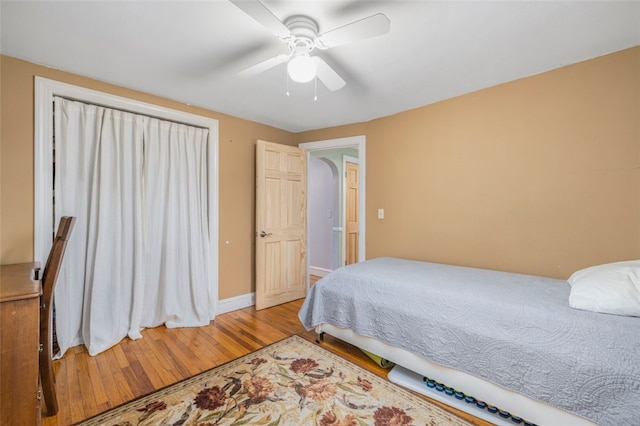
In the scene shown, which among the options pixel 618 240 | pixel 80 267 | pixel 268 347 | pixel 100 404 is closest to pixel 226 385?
pixel 268 347

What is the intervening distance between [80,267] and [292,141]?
2.81 m

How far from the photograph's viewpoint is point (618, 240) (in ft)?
6.39

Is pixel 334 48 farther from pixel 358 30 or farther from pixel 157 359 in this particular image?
pixel 157 359

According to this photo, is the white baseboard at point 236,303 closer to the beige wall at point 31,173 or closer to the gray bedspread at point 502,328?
the beige wall at point 31,173

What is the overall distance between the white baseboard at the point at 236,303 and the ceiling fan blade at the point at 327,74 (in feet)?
8.73

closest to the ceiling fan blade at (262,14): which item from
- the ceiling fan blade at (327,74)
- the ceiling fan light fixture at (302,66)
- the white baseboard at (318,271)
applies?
the ceiling fan light fixture at (302,66)

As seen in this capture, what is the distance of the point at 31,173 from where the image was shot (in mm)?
2135

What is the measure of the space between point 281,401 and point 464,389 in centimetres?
114

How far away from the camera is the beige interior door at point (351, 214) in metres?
4.85

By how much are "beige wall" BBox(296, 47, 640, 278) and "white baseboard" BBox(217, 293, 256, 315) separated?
1807mm

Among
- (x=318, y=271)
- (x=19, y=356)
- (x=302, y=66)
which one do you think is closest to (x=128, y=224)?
(x=19, y=356)

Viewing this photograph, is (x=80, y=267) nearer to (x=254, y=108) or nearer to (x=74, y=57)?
(x=74, y=57)

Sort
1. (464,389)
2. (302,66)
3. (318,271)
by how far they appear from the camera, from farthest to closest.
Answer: (318,271) < (464,389) < (302,66)

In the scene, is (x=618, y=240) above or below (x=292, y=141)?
below
